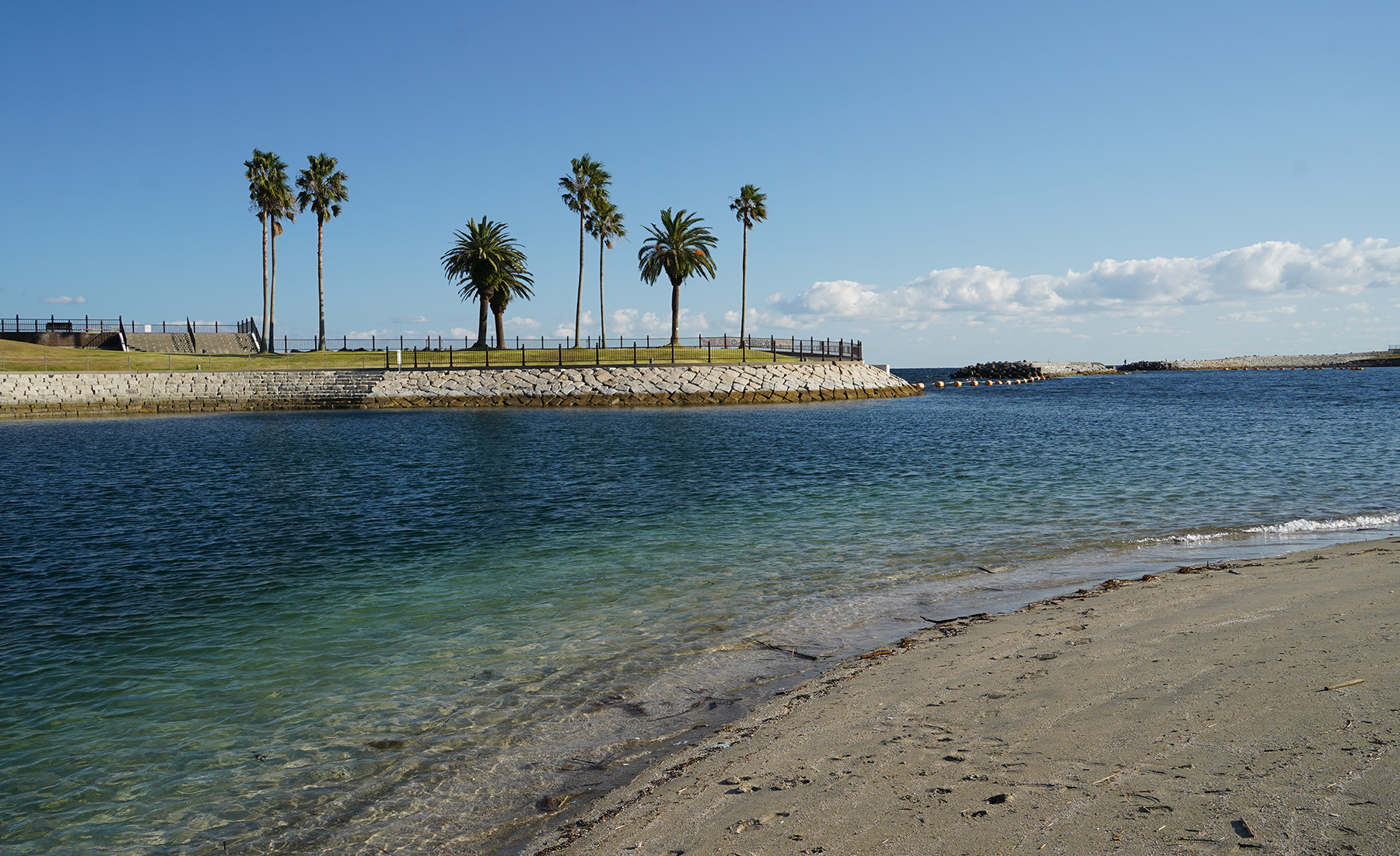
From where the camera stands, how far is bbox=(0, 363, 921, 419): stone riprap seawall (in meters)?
51.9

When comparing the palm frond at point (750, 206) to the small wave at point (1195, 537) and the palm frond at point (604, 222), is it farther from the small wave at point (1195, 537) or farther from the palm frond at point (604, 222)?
the small wave at point (1195, 537)

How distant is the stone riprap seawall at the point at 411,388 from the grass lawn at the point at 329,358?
11.9 ft

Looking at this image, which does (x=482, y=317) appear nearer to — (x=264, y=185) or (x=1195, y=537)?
(x=264, y=185)

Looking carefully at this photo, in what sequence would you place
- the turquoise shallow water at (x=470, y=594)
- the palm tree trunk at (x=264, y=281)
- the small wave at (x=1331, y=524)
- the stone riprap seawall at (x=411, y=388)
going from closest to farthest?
the turquoise shallow water at (x=470, y=594) → the small wave at (x=1331, y=524) → the stone riprap seawall at (x=411, y=388) → the palm tree trunk at (x=264, y=281)

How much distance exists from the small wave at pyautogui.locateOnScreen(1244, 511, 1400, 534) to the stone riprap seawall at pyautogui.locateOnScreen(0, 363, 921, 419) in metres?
46.8

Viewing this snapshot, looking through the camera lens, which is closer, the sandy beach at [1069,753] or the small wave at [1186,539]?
the sandy beach at [1069,753]

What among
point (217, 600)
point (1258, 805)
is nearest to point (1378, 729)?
point (1258, 805)

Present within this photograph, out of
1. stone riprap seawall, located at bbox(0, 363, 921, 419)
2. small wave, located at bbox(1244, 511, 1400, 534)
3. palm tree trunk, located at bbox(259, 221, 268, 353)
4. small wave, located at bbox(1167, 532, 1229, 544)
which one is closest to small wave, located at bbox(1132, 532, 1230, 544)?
small wave, located at bbox(1167, 532, 1229, 544)

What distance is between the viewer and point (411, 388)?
190 feet

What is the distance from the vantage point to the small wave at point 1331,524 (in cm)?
1346

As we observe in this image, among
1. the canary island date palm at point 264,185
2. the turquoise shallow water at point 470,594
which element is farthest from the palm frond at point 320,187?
the turquoise shallow water at point 470,594

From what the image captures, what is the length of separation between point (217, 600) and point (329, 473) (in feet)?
48.0

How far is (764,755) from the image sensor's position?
5270 mm

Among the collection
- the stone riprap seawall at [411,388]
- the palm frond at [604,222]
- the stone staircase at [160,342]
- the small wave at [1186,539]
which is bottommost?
the small wave at [1186,539]
